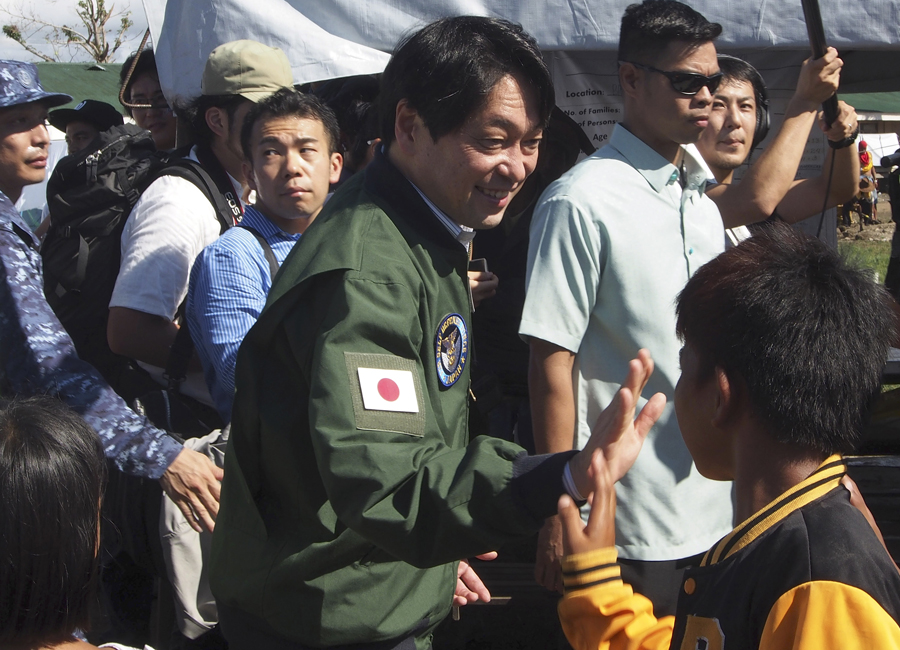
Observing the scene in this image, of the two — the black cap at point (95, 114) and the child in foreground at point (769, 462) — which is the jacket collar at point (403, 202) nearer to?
the child in foreground at point (769, 462)

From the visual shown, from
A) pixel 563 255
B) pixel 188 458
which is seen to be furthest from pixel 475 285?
pixel 188 458

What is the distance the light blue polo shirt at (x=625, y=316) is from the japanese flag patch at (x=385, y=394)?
0.90m

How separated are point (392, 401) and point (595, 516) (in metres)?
0.36

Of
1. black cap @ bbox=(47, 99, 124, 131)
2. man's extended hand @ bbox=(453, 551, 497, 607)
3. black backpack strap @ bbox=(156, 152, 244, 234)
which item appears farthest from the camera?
black cap @ bbox=(47, 99, 124, 131)

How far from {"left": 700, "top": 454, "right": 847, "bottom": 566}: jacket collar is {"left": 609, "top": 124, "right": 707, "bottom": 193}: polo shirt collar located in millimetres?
1159

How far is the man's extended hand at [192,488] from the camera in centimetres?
→ 216

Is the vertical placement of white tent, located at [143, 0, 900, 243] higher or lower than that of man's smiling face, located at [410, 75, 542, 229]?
higher

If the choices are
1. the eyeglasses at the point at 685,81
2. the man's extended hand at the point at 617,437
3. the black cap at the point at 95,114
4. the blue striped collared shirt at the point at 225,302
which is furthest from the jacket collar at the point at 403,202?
the black cap at the point at 95,114

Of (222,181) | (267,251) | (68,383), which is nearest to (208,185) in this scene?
(222,181)

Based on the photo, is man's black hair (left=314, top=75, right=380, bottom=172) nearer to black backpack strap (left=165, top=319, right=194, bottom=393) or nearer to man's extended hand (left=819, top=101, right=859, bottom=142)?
black backpack strap (left=165, top=319, right=194, bottom=393)

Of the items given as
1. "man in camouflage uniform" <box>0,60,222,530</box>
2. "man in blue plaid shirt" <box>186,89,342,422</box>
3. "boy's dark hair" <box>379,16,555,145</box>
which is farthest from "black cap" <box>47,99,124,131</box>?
"boy's dark hair" <box>379,16,555,145</box>

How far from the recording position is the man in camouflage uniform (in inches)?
82.5

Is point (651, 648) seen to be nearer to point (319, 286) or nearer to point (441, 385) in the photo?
point (441, 385)

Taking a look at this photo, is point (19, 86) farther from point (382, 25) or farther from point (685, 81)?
point (685, 81)
